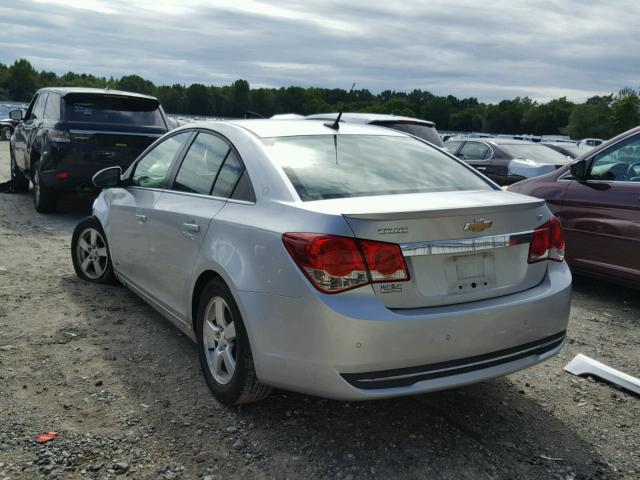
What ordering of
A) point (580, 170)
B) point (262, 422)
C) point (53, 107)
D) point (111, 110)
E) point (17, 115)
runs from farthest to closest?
1. point (17, 115)
2. point (53, 107)
3. point (111, 110)
4. point (580, 170)
5. point (262, 422)

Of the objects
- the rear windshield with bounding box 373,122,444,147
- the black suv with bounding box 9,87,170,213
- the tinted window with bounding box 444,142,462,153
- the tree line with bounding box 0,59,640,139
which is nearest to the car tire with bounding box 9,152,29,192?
the black suv with bounding box 9,87,170,213

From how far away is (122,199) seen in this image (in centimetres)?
518

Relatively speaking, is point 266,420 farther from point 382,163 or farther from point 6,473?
point 382,163

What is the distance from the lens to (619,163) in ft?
19.9

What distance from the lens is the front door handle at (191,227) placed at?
380cm

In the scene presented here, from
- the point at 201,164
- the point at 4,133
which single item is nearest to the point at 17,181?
the point at 201,164

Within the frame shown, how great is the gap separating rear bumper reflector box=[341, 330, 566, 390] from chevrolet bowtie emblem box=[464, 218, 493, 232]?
597mm

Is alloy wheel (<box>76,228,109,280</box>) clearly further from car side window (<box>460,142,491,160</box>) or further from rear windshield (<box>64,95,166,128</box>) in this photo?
car side window (<box>460,142,491,160</box>)

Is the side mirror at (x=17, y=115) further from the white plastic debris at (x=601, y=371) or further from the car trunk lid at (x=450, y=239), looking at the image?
the white plastic debris at (x=601, y=371)

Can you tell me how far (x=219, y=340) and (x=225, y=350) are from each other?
84 millimetres

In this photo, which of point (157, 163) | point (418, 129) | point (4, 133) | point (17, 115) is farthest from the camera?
point (4, 133)

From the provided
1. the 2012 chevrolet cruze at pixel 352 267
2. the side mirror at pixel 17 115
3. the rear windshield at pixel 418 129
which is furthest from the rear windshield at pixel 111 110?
the 2012 chevrolet cruze at pixel 352 267

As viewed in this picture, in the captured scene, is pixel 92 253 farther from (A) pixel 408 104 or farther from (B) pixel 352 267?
(A) pixel 408 104

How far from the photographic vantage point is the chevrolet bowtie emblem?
3.12 m
